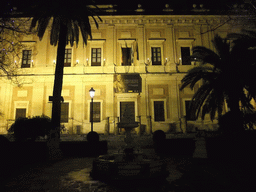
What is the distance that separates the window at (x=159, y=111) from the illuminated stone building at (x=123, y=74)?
9 centimetres

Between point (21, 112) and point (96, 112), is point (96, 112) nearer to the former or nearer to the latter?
point (96, 112)

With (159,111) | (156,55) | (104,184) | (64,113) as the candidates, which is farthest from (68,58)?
(104,184)

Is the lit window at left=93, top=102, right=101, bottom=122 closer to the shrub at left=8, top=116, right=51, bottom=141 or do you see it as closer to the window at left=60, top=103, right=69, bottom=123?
the window at left=60, top=103, right=69, bottom=123

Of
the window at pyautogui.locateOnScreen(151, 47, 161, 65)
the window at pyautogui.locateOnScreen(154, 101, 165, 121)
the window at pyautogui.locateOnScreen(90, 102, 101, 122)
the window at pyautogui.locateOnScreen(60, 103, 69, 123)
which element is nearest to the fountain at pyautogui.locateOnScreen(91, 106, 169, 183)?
Answer: the window at pyautogui.locateOnScreen(90, 102, 101, 122)

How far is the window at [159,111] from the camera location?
60.5 feet

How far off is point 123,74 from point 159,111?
16.2 feet

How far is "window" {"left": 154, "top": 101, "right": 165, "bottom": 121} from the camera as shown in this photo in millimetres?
18450

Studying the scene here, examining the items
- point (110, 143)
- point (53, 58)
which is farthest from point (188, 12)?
point (110, 143)

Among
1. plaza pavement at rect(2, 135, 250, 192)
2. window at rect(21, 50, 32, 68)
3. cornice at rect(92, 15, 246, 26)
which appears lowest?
plaza pavement at rect(2, 135, 250, 192)

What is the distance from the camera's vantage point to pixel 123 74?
1862 cm

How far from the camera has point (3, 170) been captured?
6012 millimetres

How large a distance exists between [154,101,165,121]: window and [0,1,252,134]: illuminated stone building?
0.31ft

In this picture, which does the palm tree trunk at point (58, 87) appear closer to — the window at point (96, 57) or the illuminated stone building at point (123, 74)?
the illuminated stone building at point (123, 74)

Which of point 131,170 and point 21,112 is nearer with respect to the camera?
point 131,170
